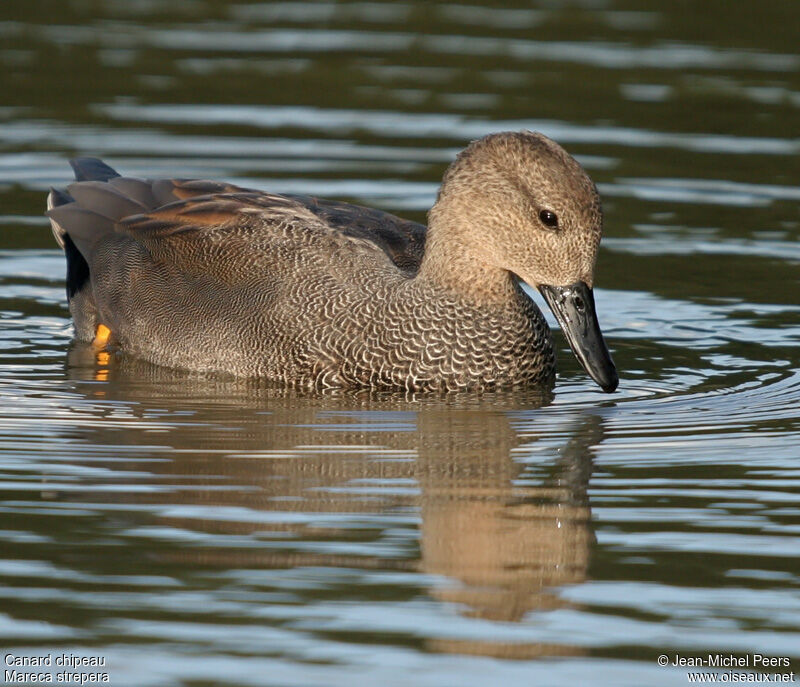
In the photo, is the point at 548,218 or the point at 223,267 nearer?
the point at 548,218

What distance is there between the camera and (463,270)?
970cm

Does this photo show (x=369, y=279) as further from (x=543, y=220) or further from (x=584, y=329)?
(x=584, y=329)

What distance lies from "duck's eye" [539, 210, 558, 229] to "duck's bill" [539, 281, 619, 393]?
1.05ft

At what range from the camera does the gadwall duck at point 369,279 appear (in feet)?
30.0

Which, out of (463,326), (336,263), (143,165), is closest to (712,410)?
(463,326)

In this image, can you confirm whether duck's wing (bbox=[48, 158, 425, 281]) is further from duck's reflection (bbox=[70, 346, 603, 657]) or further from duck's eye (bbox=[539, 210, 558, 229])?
duck's eye (bbox=[539, 210, 558, 229])

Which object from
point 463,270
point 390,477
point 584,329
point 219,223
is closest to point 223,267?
point 219,223

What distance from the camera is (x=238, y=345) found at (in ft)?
32.6

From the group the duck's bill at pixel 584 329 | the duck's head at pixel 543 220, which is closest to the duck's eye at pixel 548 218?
the duck's head at pixel 543 220

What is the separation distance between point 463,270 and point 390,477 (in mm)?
2170

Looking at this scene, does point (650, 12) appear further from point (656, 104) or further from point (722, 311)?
point (722, 311)

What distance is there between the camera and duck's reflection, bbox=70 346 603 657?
664 centimetres

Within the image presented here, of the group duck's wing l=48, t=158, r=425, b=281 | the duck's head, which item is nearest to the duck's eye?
the duck's head

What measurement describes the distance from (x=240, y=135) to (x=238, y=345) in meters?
5.62
